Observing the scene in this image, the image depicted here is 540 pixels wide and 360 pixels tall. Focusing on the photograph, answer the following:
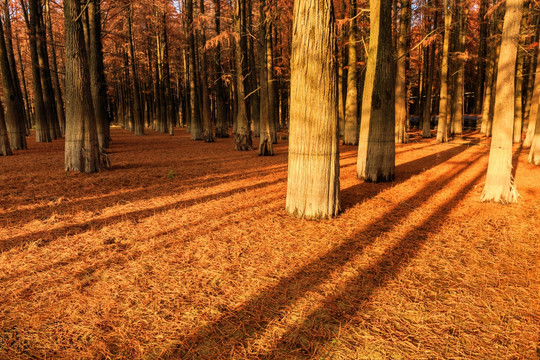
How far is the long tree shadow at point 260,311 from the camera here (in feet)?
7.37

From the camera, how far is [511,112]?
18.9ft

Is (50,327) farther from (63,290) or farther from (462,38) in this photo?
(462,38)

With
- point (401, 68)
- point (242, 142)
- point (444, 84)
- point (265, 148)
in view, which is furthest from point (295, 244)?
point (444, 84)

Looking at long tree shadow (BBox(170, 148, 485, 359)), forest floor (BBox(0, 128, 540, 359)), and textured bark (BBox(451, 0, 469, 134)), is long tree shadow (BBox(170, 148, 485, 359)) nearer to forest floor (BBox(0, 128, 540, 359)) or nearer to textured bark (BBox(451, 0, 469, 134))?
forest floor (BBox(0, 128, 540, 359))

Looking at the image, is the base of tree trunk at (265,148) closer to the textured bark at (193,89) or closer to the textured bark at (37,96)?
the textured bark at (193,89)

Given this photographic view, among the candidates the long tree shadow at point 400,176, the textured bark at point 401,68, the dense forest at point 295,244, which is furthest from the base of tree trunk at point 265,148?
the textured bark at point 401,68

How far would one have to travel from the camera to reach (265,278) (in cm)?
323

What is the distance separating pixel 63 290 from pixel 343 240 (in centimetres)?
340

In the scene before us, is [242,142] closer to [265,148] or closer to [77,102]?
[265,148]

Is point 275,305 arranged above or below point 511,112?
below

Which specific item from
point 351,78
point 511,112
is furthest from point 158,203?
point 351,78

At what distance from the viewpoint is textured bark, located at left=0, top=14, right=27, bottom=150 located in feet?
43.2

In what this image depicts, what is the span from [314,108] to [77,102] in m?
7.91

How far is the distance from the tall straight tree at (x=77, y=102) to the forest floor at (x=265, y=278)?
299 centimetres
